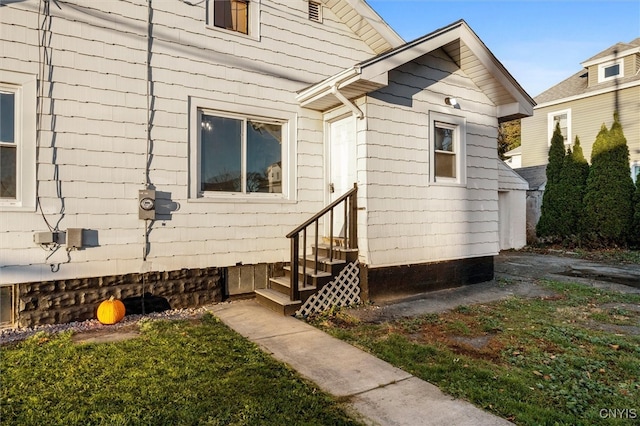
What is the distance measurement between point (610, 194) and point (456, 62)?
30.3ft

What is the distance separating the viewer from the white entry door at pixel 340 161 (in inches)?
245

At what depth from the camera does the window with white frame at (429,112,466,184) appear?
22.3ft

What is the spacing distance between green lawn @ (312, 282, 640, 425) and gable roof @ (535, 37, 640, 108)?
14.1m

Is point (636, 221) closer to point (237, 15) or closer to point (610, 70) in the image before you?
point (610, 70)

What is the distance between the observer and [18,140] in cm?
444

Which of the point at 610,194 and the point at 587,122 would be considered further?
the point at 587,122

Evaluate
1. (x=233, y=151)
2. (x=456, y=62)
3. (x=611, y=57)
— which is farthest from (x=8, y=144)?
(x=611, y=57)

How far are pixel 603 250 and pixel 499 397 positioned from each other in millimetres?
12376

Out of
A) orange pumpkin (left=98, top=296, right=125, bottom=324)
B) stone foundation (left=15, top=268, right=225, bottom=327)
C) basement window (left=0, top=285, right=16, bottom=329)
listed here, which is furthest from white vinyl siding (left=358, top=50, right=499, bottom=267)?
basement window (left=0, top=285, right=16, bottom=329)

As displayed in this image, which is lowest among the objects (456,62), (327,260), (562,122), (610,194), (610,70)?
(327,260)

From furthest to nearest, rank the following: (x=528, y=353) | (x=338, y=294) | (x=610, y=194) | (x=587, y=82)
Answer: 1. (x=587, y=82)
2. (x=610, y=194)
3. (x=338, y=294)
4. (x=528, y=353)

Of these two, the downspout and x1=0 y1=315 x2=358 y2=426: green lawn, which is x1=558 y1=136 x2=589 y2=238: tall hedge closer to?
the downspout

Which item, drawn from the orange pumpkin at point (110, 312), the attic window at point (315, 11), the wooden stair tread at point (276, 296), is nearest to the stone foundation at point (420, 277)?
the wooden stair tread at point (276, 296)

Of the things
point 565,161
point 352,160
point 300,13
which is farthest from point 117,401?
point 565,161
